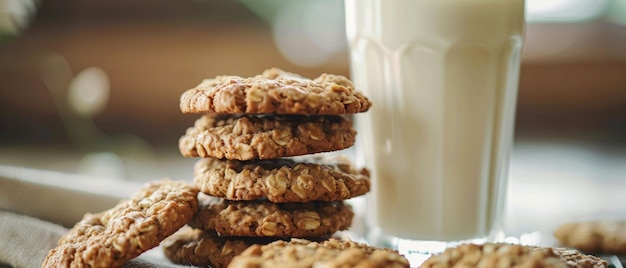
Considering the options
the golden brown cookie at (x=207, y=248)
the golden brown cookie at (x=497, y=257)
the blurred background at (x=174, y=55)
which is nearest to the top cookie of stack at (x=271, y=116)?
the golden brown cookie at (x=207, y=248)

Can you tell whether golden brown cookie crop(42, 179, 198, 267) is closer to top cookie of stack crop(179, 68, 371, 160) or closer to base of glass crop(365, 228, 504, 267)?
top cookie of stack crop(179, 68, 371, 160)

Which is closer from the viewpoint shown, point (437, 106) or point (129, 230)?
point (129, 230)

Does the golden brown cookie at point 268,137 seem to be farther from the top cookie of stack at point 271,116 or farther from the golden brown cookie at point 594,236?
the golden brown cookie at point 594,236

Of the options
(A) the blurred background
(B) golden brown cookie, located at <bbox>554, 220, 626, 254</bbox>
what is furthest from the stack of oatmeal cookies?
(A) the blurred background

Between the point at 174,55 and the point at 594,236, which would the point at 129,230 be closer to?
the point at 594,236

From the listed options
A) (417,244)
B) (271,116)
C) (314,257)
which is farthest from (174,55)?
(314,257)
